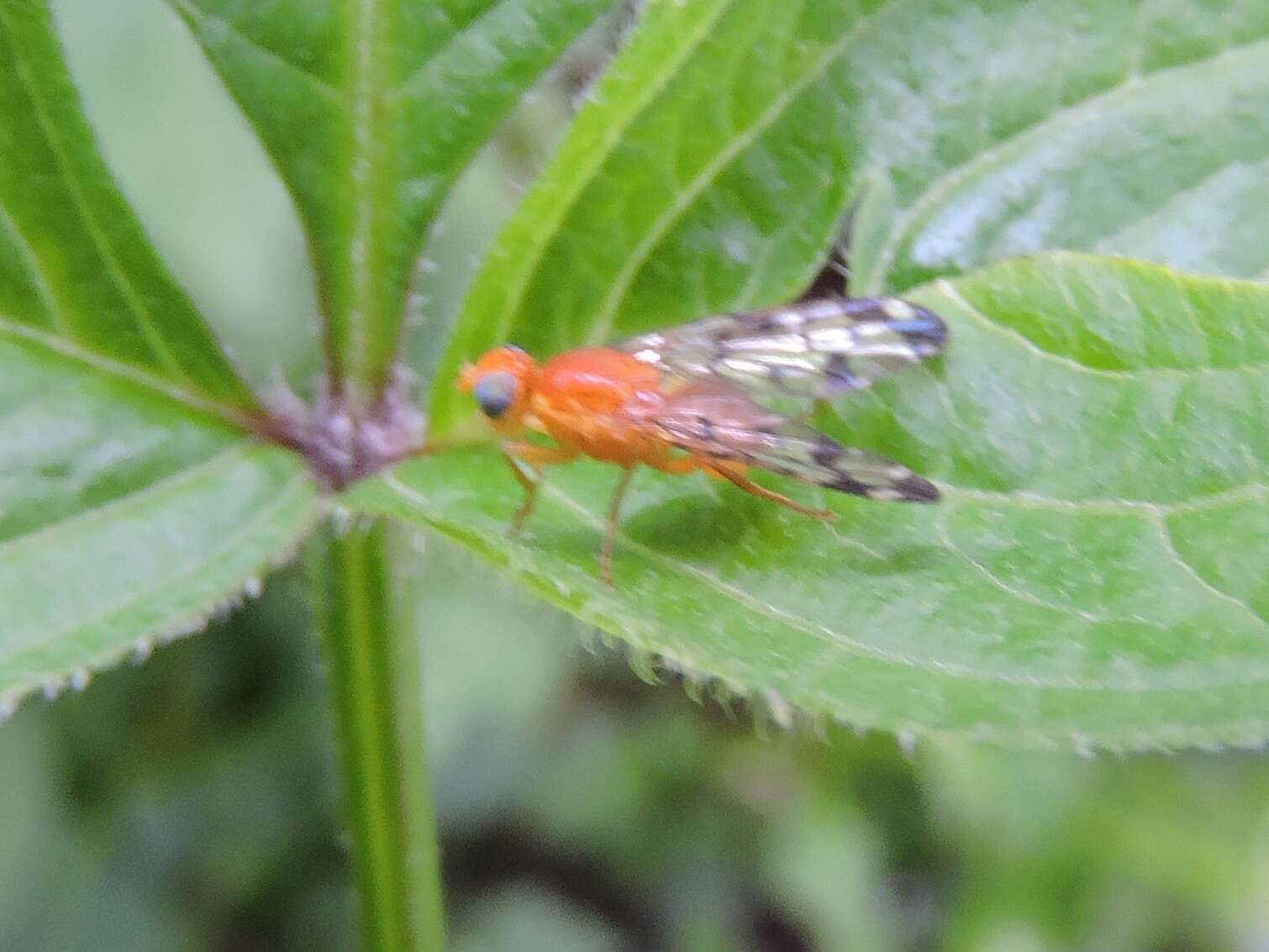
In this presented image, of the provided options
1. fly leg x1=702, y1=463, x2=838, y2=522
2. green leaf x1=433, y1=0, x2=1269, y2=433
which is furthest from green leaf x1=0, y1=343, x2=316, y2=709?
fly leg x1=702, y1=463, x2=838, y2=522

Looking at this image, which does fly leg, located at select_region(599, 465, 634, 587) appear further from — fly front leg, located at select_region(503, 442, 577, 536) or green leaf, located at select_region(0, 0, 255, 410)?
green leaf, located at select_region(0, 0, 255, 410)

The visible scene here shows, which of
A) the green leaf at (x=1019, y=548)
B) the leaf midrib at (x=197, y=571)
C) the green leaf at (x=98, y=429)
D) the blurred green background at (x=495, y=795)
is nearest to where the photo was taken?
the green leaf at (x=1019, y=548)

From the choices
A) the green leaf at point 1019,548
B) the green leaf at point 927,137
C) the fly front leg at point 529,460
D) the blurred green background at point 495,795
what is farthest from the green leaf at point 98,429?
the blurred green background at point 495,795

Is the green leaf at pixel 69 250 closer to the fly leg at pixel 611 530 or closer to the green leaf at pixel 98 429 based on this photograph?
the green leaf at pixel 98 429

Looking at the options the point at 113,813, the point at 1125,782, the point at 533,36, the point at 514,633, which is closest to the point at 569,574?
the point at 533,36

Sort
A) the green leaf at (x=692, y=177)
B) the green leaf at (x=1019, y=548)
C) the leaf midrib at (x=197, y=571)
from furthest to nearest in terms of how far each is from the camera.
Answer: the green leaf at (x=692, y=177) < the leaf midrib at (x=197, y=571) < the green leaf at (x=1019, y=548)
